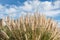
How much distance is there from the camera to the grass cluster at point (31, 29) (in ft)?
25.2

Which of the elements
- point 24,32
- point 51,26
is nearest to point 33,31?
point 24,32

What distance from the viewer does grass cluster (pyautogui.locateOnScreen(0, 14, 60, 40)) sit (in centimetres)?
770

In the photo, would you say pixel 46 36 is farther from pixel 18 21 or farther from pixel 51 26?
pixel 18 21

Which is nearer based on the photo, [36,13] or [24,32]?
[24,32]

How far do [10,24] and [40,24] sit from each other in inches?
40.2

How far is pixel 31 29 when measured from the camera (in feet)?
25.3

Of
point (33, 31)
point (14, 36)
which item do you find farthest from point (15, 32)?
point (33, 31)

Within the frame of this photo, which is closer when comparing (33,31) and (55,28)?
(33,31)

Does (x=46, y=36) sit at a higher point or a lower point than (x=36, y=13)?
lower

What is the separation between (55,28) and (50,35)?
0.51m

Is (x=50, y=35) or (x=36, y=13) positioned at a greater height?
(x=36, y=13)

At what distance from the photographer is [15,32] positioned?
26.1ft

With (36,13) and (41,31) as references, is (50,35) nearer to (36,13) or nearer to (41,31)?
(41,31)

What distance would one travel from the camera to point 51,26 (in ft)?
26.8
